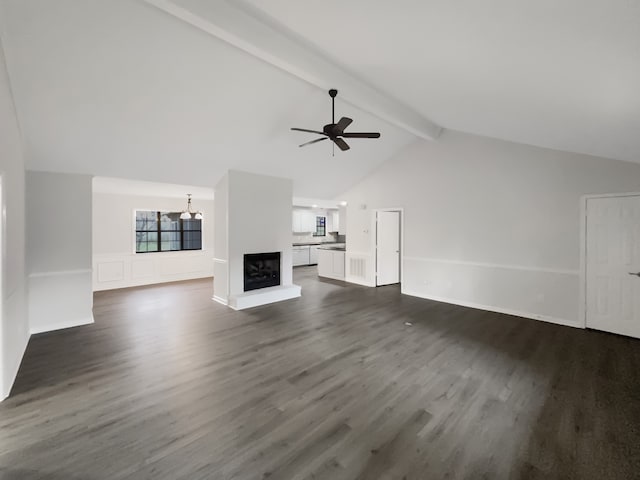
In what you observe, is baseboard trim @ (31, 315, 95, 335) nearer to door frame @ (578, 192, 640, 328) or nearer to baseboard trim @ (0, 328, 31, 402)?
baseboard trim @ (0, 328, 31, 402)

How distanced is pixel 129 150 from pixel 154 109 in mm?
1028

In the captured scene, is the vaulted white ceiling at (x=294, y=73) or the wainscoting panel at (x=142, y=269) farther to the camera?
the wainscoting panel at (x=142, y=269)

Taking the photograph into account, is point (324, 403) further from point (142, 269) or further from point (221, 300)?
point (142, 269)

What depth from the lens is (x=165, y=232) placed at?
313 inches

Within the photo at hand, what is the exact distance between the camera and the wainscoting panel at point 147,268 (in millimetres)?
6855

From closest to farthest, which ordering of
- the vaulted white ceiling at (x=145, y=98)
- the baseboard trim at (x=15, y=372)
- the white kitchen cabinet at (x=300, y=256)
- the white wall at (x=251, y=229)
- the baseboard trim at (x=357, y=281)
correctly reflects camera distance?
the vaulted white ceiling at (x=145, y=98) → the baseboard trim at (x=15, y=372) → the white wall at (x=251, y=229) → the baseboard trim at (x=357, y=281) → the white kitchen cabinet at (x=300, y=256)

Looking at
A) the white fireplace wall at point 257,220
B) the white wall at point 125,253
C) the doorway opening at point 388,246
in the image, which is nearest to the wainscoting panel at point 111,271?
the white wall at point 125,253

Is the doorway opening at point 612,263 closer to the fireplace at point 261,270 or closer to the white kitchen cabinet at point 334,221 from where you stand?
the fireplace at point 261,270

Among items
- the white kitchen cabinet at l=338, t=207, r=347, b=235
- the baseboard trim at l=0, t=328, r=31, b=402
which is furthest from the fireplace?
the white kitchen cabinet at l=338, t=207, r=347, b=235

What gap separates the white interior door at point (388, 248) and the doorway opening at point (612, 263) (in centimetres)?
374

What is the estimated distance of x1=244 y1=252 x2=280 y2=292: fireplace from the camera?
18.2 feet

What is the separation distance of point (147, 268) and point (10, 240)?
17.1 ft

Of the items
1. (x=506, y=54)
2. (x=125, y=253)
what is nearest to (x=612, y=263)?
(x=506, y=54)

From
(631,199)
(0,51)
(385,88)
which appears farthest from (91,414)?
(631,199)
